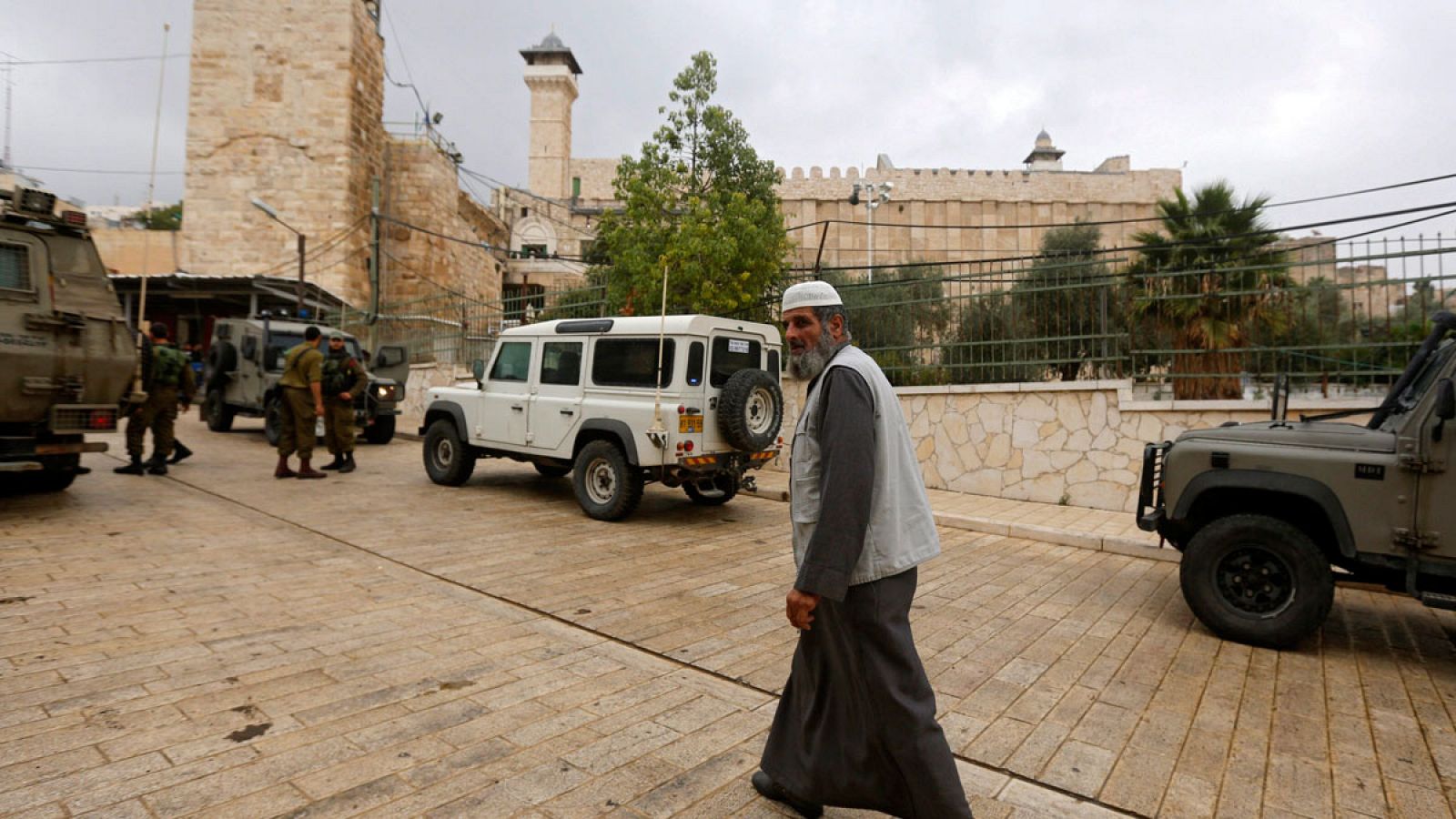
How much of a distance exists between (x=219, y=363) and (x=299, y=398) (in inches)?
286

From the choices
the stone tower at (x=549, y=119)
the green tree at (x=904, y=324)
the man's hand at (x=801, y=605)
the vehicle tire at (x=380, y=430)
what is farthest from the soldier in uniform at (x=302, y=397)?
the stone tower at (x=549, y=119)

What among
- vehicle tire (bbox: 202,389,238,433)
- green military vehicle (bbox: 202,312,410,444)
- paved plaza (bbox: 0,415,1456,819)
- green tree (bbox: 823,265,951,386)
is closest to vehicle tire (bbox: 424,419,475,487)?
paved plaza (bbox: 0,415,1456,819)

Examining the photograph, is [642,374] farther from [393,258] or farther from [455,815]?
[393,258]

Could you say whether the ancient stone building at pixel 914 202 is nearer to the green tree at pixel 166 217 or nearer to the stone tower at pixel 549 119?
the stone tower at pixel 549 119

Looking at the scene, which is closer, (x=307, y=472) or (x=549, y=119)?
(x=307, y=472)

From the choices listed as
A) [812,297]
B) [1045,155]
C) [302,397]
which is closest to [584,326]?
[302,397]

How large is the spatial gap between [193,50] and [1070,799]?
40.4 m

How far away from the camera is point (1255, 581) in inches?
175

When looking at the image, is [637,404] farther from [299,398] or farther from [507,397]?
[299,398]

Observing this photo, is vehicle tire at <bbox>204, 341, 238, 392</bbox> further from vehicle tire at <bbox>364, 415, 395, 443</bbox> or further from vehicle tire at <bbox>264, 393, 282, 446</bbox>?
vehicle tire at <bbox>364, 415, 395, 443</bbox>

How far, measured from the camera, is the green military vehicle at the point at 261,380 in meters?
13.6

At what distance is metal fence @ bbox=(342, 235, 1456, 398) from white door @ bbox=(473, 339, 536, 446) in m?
5.01

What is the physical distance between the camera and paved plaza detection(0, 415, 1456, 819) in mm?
2572

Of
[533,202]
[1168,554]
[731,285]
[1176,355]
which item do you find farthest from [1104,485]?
[533,202]
